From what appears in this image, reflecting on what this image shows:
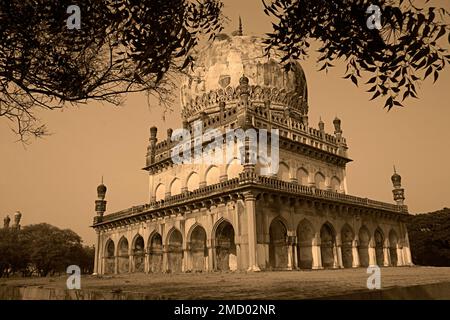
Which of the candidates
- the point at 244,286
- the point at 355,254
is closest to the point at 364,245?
the point at 355,254

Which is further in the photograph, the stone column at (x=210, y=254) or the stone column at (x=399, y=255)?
the stone column at (x=399, y=255)

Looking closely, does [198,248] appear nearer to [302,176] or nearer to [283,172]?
[283,172]

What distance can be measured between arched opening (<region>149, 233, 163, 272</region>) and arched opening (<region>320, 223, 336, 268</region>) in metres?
11.1

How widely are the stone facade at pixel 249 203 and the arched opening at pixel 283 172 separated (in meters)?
0.07

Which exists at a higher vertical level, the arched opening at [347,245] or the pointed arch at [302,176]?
the pointed arch at [302,176]

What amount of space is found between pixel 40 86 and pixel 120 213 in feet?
80.5

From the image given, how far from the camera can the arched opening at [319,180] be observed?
92.4 ft

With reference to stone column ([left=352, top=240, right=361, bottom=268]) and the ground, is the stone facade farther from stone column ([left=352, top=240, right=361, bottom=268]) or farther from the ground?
the ground

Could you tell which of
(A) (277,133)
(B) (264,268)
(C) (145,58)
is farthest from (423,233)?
(C) (145,58)

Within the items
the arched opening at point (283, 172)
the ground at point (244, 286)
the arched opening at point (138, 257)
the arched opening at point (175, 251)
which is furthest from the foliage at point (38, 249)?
the ground at point (244, 286)

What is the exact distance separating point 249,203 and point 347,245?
1017 centimetres

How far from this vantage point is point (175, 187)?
28609mm

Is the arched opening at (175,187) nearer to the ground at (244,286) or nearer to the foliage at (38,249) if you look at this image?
the ground at (244,286)
